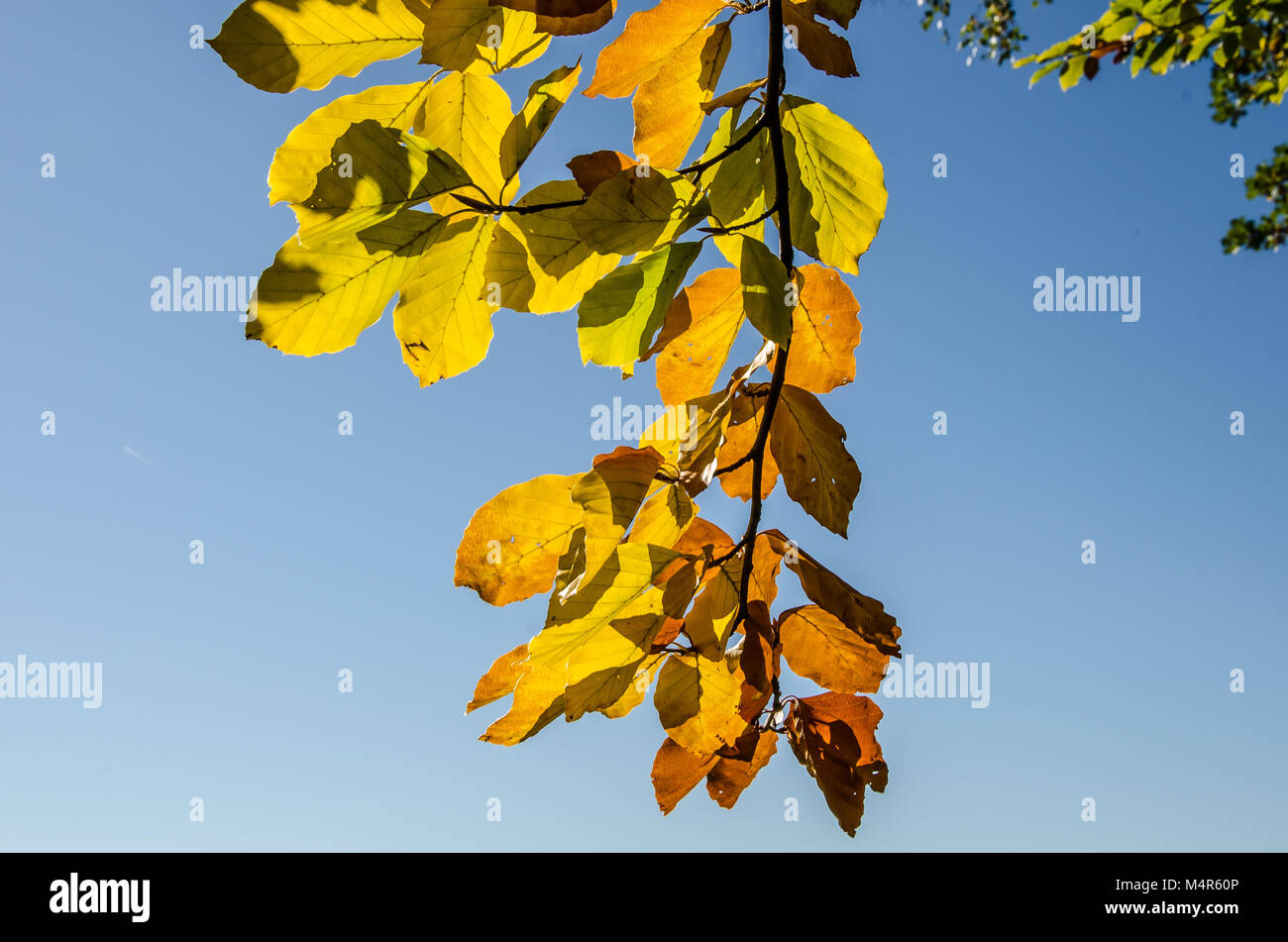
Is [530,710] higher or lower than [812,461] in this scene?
lower

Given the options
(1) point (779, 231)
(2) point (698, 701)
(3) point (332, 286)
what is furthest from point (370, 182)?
(2) point (698, 701)

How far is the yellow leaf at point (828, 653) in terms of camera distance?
67 cm

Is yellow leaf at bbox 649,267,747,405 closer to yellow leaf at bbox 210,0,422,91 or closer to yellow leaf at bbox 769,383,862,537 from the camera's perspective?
yellow leaf at bbox 769,383,862,537

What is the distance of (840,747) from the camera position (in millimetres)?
667

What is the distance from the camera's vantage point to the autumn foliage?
1.73ft

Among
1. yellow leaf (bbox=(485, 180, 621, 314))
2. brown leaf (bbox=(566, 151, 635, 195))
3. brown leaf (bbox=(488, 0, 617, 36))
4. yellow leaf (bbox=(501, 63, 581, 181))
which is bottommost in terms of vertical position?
yellow leaf (bbox=(485, 180, 621, 314))

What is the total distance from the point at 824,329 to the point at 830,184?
4.3 inches

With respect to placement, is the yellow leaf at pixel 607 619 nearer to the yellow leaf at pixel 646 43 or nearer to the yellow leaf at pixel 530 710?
the yellow leaf at pixel 530 710

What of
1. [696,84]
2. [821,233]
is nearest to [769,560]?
[821,233]

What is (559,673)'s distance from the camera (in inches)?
22.3

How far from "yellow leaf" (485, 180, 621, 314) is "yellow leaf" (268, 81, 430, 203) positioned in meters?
0.10

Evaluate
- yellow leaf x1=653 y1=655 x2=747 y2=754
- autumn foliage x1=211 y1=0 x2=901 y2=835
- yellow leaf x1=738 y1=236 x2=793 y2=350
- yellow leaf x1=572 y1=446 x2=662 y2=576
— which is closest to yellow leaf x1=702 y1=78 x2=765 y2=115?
autumn foliage x1=211 y1=0 x2=901 y2=835

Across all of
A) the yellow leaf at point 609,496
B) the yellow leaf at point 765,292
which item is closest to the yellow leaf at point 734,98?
the yellow leaf at point 765,292

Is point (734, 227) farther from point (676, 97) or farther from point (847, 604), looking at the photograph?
point (847, 604)
